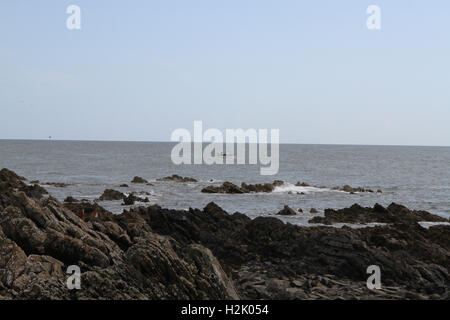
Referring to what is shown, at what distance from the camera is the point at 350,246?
19844 mm

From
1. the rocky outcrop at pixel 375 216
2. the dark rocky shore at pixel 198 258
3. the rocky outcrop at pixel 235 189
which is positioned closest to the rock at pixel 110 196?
the rocky outcrop at pixel 235 189

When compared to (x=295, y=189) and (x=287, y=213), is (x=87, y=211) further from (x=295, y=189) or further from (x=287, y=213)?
(x=295, y=189)

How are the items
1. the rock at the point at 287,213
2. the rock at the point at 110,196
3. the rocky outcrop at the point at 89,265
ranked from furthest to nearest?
the rock at the point at 110,196, the rock at the point at 287,213, the rocky outcrop at the point at 89,265

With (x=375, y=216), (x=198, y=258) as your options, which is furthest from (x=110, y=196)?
(x=198, y=258)

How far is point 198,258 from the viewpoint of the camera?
43.3 feet

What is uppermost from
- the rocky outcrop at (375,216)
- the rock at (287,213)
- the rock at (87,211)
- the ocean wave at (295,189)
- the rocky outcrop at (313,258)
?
the rock at (87,211)

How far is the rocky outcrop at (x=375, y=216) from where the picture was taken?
35463 mm

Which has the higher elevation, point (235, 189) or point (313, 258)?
point (313, 258)

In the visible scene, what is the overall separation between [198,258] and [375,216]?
26239 millimetres

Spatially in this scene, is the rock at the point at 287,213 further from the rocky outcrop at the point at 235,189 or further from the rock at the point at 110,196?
the rocky outcrop at the point at 235,189

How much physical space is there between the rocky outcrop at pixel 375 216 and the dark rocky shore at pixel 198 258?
24.5 ft

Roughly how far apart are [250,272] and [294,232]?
194 inches

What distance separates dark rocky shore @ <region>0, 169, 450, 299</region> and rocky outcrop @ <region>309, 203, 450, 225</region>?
7463 millimetres
